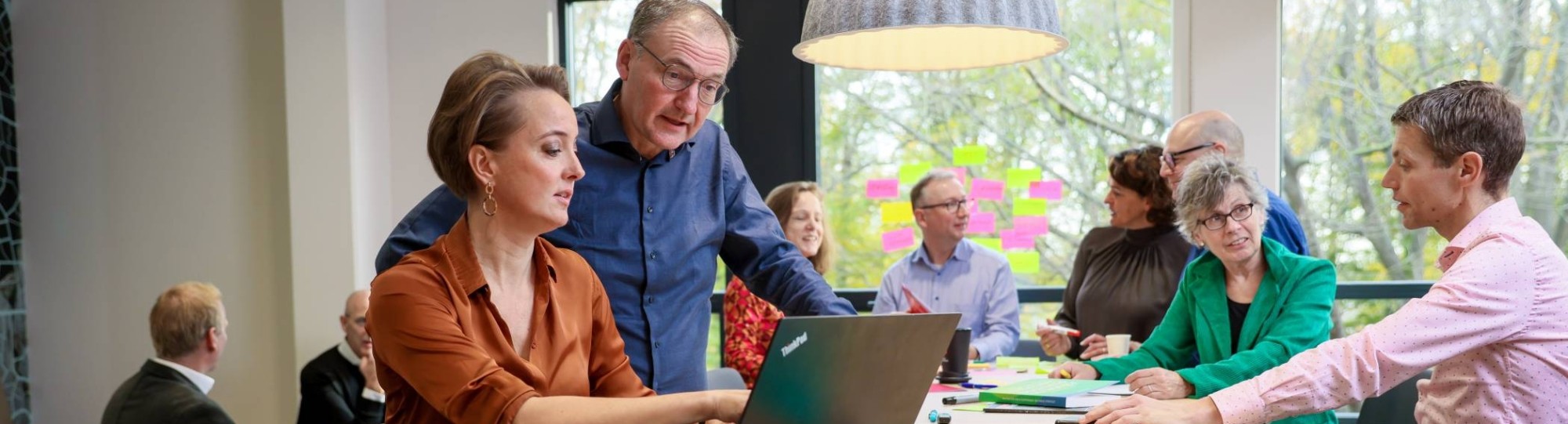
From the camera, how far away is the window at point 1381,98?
4.87 m

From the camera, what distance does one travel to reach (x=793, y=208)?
444 cm

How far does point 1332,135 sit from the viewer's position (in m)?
4.99

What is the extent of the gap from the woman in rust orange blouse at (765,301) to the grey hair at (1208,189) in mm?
1093

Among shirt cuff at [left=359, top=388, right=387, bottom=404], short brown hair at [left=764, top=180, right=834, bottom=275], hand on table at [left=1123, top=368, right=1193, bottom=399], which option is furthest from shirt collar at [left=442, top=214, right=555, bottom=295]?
shirt cuff at [left=359, top=388, right=387, bottom=404]

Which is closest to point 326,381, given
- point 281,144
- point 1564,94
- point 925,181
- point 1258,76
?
point 281,144

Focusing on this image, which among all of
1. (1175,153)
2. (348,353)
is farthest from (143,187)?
(1175,153)

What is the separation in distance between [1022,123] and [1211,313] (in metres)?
2.65

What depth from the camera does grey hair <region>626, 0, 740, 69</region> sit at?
84.4 inches

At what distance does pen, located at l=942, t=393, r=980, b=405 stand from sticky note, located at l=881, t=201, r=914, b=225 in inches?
108

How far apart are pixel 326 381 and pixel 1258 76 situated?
12.3ft

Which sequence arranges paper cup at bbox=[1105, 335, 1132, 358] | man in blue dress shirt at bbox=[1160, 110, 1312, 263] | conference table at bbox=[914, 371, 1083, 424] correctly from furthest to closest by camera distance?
man in blue dress shirt at bbox=[1160, 110, 1312, 263] → paper cup at bbox=[1105, 335, 1132, 358] → conference table at bbox=[914, 371, 1083, 424]

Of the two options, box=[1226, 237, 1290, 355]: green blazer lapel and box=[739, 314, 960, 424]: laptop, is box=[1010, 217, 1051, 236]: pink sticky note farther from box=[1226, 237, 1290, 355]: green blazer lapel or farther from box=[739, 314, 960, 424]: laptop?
box=[739, 314, 960, 424]: laptop

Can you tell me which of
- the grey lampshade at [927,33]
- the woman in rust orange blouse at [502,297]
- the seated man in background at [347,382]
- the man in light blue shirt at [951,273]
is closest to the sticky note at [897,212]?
the man in light blue shirt at [951,273]

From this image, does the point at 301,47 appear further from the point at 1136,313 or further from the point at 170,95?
the point at 1136,313
